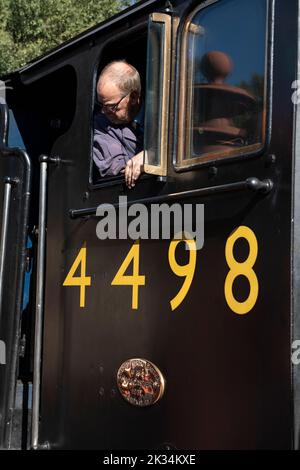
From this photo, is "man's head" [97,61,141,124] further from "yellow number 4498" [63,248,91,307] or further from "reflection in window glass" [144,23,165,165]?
"yellow number 4498" [63,248,91,307]

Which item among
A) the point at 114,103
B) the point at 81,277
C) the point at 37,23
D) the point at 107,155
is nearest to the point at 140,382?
the point at 81,277

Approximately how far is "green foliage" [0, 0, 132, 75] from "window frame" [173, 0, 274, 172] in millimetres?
6987

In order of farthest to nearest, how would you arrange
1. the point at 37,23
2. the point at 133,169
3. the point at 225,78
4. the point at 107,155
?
the point at 37,23 → the point at 107,155 → the point at 133,169 → the point at 225,78

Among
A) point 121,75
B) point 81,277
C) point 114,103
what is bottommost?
point 81,277

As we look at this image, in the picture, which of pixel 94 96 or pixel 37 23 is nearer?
pixel 94 96

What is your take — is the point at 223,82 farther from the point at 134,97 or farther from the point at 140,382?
the point at 140,382

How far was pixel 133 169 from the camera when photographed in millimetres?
2793

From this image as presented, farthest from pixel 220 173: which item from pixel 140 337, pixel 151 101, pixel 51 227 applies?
pixel 51 227

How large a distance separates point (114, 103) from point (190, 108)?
1.81ft

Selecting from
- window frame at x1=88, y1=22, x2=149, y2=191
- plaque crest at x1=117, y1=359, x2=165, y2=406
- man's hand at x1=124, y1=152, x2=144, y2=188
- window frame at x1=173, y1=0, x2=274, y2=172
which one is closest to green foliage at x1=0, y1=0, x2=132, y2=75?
window frame at x1=88, y1=22, x2=149, y2=191

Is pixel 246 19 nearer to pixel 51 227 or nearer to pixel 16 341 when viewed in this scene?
pixel 51 227

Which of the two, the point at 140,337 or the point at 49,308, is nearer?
the point at 140,337

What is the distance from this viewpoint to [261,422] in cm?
220
